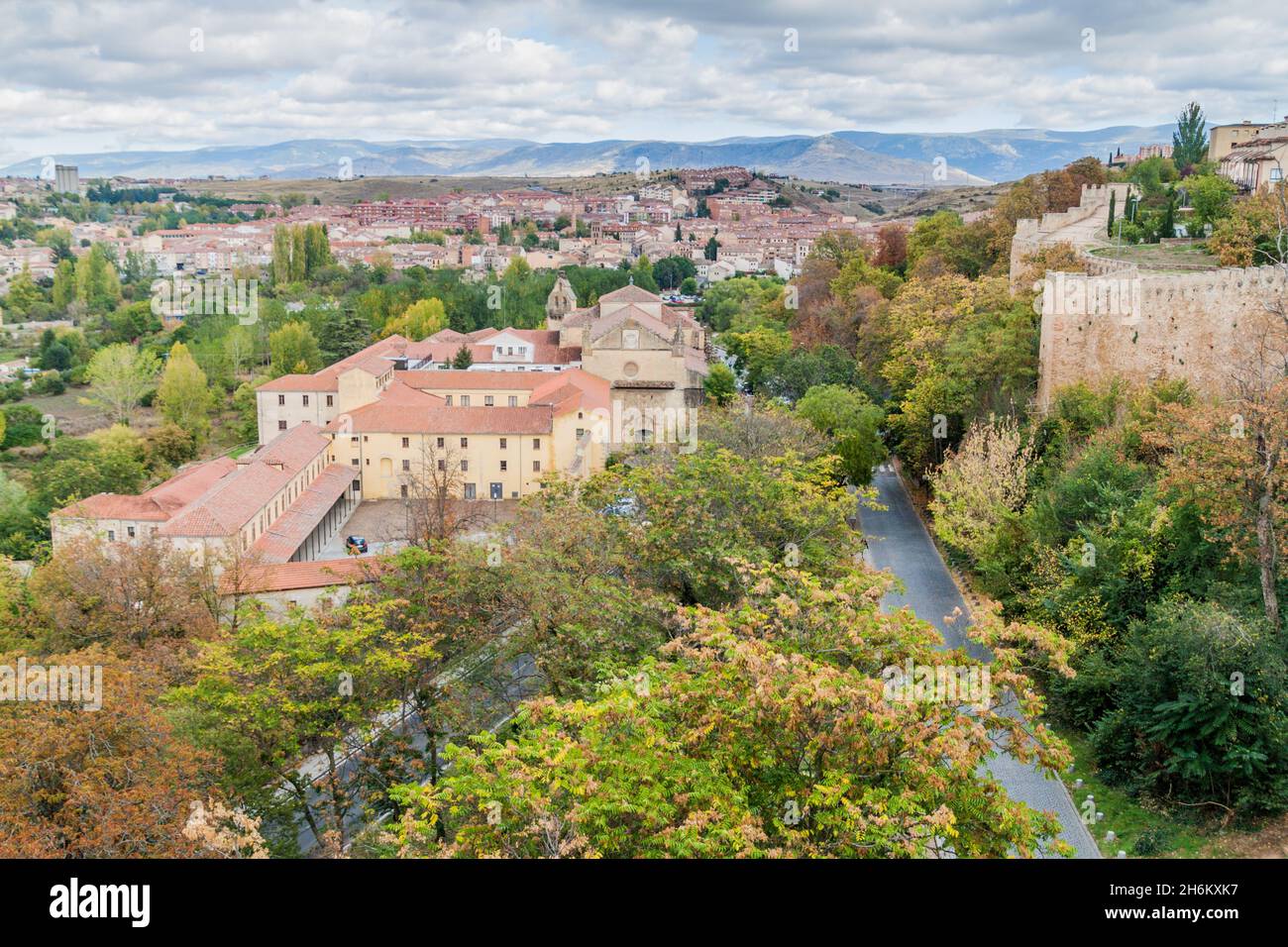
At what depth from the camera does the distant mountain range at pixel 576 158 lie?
4612 cm

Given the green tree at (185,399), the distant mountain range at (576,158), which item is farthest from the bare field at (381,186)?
the green tree at (185,399)

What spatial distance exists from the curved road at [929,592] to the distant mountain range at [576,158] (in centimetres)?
1455

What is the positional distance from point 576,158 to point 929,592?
511ft

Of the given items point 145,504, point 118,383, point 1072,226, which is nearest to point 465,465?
point 145,504

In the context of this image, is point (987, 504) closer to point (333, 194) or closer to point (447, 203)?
point (447, 203)

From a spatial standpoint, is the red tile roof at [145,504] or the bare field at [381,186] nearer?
the red tile roof at [145,504]

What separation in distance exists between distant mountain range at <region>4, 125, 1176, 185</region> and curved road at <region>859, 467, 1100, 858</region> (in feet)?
47.7

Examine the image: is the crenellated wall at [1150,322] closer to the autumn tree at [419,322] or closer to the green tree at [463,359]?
the green tree at [463,359]

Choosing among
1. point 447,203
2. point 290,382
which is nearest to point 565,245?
point 447,203

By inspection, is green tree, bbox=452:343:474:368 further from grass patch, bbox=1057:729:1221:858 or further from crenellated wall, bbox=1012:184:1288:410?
grass patch, bbox=1057:729:1221:858

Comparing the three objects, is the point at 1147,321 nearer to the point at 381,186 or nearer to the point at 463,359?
the point at 463,359

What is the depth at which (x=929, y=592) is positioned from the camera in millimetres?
21625

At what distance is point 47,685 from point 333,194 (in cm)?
16879
